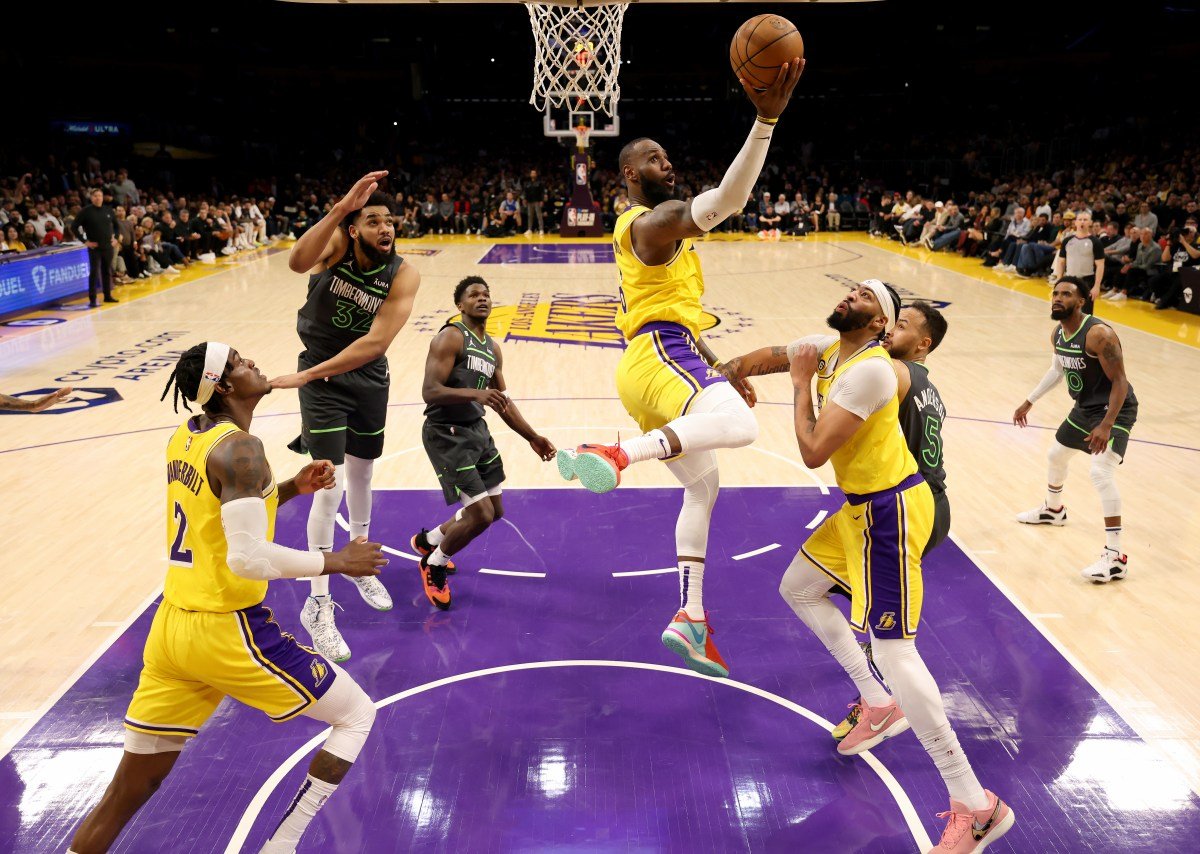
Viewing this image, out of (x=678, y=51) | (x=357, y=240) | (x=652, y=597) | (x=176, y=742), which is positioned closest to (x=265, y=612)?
(x=176, y=742)

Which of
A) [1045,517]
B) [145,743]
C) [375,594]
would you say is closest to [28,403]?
[375,594]

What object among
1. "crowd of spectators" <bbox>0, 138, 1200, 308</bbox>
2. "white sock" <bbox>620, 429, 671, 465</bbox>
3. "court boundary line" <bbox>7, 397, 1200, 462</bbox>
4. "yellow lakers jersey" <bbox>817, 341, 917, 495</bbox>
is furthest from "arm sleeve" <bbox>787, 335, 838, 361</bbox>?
"crowd of spectators" <bbox>0, 138, 1200, 308</bbox>

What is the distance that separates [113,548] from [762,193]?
25038 millimetres

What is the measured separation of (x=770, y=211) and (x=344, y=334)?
23856 mm

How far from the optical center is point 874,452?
11.7 feet

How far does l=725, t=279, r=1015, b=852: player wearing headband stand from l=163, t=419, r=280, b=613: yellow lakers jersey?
196 cm

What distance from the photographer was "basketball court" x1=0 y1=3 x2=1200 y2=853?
365 centimetres

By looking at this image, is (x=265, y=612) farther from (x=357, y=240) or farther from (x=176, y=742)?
(x=357, y=240)

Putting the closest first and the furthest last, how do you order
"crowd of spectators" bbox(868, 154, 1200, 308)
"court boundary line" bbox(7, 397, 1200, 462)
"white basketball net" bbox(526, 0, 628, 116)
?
1. "court boundary line" bbox(7, 397, 1200, 462)
2. "white basketball net" bbox(526, 0, 628, 116)
3. "crowd of spectators" bbox(868, 154, 1200, 308)

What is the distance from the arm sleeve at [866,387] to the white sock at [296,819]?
2175mm

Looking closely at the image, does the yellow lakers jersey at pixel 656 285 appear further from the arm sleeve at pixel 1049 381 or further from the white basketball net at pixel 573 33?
the white basketball net at pixel 573 33

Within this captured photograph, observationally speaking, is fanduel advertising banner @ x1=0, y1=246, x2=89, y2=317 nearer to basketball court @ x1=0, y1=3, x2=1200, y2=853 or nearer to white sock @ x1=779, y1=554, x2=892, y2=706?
basketball court @ x1=0, y1=3, x2=1200, y2=853

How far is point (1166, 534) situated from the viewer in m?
6.23

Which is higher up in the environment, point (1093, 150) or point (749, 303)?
point (1093, 150)
